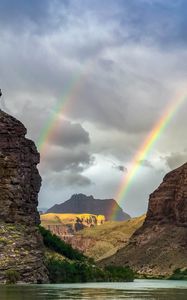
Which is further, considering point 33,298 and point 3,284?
point 3,284

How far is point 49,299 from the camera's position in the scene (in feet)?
384

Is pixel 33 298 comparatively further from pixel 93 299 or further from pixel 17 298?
pixel 93 299

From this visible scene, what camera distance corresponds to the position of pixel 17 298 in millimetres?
116750

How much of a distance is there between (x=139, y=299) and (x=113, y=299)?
4472 mm

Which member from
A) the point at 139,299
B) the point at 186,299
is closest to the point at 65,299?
the point at 139,299

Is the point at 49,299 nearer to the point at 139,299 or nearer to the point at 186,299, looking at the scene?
the point at 139,299

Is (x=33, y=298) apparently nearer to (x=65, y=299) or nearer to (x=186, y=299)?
(x=65, y=299)

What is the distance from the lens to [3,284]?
197000 mm

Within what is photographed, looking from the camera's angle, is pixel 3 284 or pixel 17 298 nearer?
pixel 17 298

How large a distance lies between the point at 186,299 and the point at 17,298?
2891cm

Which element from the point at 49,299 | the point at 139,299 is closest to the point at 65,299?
the point at 49,299

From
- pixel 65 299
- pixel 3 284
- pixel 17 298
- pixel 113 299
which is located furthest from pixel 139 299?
pixel 3 284

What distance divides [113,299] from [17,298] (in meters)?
16.4

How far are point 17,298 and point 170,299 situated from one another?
26707mm
